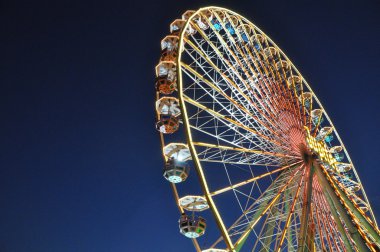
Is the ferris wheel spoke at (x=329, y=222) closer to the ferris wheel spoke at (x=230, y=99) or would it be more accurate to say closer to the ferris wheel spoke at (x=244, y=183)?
the ferris wheel spoke at (x=244, y=183)

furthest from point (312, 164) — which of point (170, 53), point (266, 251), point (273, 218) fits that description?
point (170, 53)

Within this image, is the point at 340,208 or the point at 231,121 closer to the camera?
the point at 340,208

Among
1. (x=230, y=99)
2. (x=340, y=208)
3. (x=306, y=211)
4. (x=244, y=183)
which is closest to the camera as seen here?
(x=340, y=208)

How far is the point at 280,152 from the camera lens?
1118cm

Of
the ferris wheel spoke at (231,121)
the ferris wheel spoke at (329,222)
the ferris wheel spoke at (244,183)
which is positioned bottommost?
the ferris wheel spoke at (329,222)

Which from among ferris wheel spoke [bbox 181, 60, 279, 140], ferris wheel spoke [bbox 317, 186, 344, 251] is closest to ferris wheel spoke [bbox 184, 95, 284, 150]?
ferris wheel spoke [bbox 181, 60, 279, 140]

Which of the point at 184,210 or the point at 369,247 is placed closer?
the point at 369,247

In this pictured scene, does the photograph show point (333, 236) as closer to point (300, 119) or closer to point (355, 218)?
point (355, 218)

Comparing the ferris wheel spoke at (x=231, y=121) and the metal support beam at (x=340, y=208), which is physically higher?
the ferris wheel spoke at (x=231, y=121)

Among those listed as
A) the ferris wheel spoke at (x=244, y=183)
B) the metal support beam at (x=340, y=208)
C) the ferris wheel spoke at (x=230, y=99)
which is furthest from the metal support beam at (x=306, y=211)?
the ferris wheel spoke at (x=230, y=99)

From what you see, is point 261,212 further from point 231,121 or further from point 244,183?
point 231,121

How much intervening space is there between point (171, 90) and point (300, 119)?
13.9 ft

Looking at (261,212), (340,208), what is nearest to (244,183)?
(261,212)

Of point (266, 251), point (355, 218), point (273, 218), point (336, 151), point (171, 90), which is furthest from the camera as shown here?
point (336, 151)
